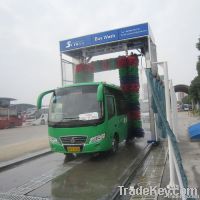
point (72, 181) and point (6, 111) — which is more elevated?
point (6, 111)

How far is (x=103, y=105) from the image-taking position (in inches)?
377

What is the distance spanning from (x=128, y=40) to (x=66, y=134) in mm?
5692

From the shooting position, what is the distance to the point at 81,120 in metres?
9.27

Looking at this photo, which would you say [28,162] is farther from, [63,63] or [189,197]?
[189,197]

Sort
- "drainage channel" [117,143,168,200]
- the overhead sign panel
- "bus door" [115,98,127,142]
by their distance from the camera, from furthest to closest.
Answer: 1. the overhead sign panel
2. "bus door" [115,98,127,142]
3. "drainage channel" [117,143,168,200]

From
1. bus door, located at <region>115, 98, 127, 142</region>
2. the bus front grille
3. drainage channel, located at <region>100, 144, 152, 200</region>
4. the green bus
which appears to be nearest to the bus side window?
the green bus

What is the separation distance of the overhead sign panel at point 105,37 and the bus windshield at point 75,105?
3826mm

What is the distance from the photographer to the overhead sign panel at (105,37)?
40.5 feet

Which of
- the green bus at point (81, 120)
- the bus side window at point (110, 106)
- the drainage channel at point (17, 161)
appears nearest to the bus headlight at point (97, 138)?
the green bus at point (81, 120)

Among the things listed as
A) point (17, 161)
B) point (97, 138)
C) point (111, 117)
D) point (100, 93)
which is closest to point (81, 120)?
point (97, 138)

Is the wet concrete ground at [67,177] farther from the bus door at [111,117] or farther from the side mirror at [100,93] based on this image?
the side mirror at [100,93]

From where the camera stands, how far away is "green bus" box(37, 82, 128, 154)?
9203 millimetres

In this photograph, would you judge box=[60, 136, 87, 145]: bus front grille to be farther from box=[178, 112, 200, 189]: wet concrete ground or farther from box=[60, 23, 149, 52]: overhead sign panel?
box=[60, 23, 149, 52]: overhead sign panel

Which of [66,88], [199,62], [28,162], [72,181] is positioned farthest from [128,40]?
[199,62]
